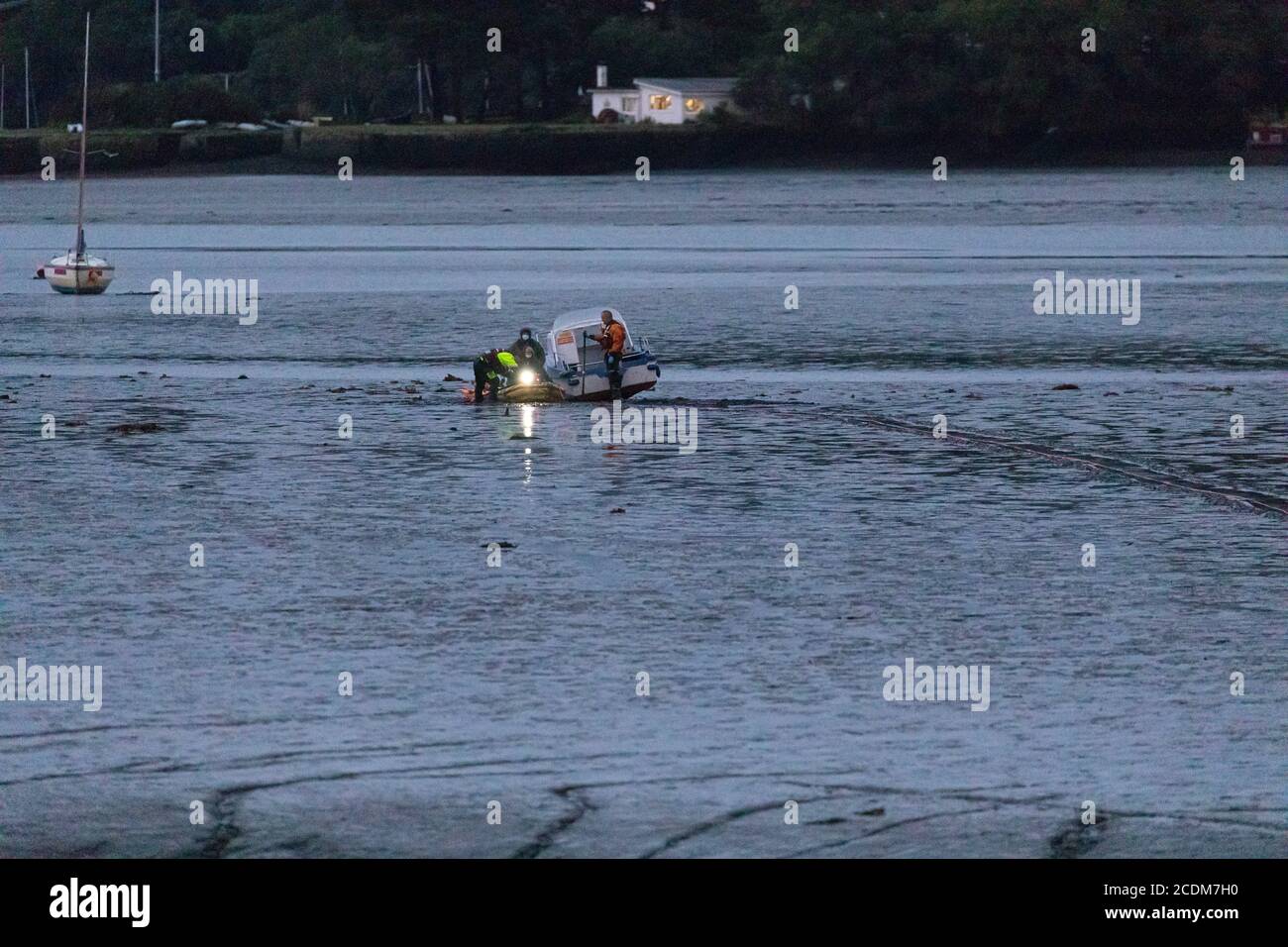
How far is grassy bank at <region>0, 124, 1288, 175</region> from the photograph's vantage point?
17712cm

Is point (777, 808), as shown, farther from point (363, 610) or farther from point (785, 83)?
point (785, 83)

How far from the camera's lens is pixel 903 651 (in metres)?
19.1

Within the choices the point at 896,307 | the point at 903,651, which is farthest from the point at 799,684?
the point at 896,307

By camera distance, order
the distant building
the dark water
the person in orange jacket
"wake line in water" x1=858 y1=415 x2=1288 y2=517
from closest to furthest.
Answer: the dark water
"wake line in water" x1=858 y1=415 x2=1288 y2=517
the person in orange jacket
the distant building
